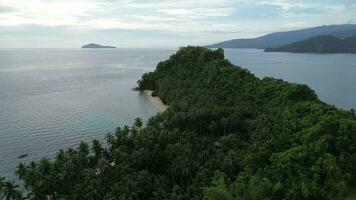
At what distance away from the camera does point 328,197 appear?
5172cm

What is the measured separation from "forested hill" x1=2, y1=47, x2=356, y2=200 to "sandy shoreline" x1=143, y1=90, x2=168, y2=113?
34981 millimetres

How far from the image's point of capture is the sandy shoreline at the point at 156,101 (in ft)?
400

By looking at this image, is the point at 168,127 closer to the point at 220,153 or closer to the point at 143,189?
the point at 220,153

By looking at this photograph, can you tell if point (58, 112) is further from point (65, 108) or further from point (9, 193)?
point (9, 193)

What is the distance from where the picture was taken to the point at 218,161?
198ft

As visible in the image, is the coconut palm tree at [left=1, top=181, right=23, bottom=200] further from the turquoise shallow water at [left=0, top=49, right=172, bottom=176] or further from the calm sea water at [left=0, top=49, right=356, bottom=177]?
the turquoise shallow water at [left=0, top=49, right=172, bottom=176]

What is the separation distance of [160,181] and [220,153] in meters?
13.3

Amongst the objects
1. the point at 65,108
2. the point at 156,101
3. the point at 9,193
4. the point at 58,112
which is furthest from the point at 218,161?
the point at 156,101

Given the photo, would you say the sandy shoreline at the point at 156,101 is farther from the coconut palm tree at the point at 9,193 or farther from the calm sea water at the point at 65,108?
→ the coconut palm tree at the point at 9,193

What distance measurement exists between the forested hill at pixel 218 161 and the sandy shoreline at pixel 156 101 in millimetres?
34981

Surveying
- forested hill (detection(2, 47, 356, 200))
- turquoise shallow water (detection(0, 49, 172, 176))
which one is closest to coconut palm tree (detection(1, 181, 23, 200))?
forested hill (detection(2, 47, 356, 200))

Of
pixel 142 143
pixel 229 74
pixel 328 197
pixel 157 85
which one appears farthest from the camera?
pixel 157 85

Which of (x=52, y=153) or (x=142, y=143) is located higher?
(x=142, y=143)

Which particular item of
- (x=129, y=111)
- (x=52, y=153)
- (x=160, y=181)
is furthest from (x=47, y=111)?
(x=160, y=181)
